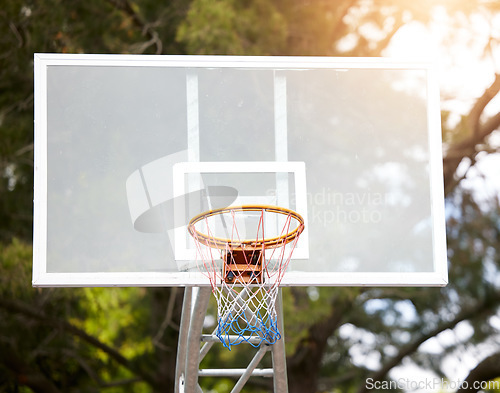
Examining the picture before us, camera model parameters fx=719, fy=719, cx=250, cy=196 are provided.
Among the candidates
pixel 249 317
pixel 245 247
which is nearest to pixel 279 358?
pixel 249 317

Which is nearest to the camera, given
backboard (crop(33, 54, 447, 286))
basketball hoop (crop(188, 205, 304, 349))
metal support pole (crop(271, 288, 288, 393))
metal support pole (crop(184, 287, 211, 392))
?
basketball hoop (crop(188, 205, 304, 349))

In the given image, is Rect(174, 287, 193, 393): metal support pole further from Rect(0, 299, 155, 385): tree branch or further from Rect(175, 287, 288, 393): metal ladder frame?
Rect(0, 299, 155, 385): tree branch

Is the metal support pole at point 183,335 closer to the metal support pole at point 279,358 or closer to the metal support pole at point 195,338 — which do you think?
the metal support pole at point 195,338

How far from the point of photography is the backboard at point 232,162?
416 cm

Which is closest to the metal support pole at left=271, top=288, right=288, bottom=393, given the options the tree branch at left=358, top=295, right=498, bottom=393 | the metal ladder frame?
the metal ladder frame

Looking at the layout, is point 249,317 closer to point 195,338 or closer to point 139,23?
point 195,338

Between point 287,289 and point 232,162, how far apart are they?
3.24m

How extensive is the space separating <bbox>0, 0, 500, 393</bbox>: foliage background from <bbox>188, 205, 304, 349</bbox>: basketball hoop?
2.94 metres

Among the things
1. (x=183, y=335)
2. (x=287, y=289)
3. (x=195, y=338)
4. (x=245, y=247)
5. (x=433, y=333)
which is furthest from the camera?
(x=433, y=333)

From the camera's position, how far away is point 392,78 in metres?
4.45

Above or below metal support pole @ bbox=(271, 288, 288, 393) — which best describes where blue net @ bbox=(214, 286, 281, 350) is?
above

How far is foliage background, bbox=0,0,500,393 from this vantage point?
691 cm

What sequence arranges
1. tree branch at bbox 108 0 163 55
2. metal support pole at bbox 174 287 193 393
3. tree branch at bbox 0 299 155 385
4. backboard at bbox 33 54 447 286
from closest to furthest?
backboard at bbox 33 54 447 286 → metal support pole at bbox 174 287 193 393 → tree branch at bbox 108 0 163 55 → tree branch at bbox 0 299 155 385

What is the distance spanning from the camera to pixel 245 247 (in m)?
4.02
